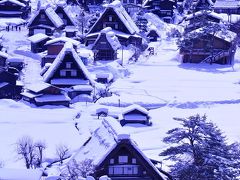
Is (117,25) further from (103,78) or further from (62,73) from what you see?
(62,73)

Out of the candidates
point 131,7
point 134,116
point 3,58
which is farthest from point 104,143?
point 131,7

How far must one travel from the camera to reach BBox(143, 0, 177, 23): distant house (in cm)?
6138

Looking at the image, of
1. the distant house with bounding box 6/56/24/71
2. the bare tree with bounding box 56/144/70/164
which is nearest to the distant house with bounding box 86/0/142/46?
the distant house with bounding box 6/56/24/71

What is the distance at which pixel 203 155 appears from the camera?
1540 cm

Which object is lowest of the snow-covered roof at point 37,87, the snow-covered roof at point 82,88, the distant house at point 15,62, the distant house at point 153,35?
the snow-covered roof at point 82,88

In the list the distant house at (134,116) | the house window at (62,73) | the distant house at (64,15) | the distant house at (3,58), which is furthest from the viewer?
the distant house at (64,15)

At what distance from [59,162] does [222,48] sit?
26.8 meters

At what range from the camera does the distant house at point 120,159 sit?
17.3 meters

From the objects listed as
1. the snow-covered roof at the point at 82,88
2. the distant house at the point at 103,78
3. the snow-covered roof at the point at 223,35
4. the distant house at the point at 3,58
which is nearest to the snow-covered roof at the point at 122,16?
the snow-covered roof at the point at 223,35

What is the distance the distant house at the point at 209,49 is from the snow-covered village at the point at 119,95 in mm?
84

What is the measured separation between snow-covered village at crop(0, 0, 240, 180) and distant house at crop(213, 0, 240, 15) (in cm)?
12

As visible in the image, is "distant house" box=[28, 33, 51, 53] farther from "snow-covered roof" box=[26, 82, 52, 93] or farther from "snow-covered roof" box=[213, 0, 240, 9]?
"snow-covered roof" box=[213, 0, 240, 9]

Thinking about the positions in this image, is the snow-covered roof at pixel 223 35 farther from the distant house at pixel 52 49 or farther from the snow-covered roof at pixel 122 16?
the distant house at pixel 52 49

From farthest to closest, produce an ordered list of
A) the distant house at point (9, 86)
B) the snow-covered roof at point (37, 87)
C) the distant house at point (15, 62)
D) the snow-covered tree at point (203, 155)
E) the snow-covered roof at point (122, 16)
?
the snow-covered roof at point (122, 16) → the distant house at point (15, 62) → the distant house at point (9, 86) → the snow-covered roof at point (37, 87) → the snow-covered tree at point (203, 155)
